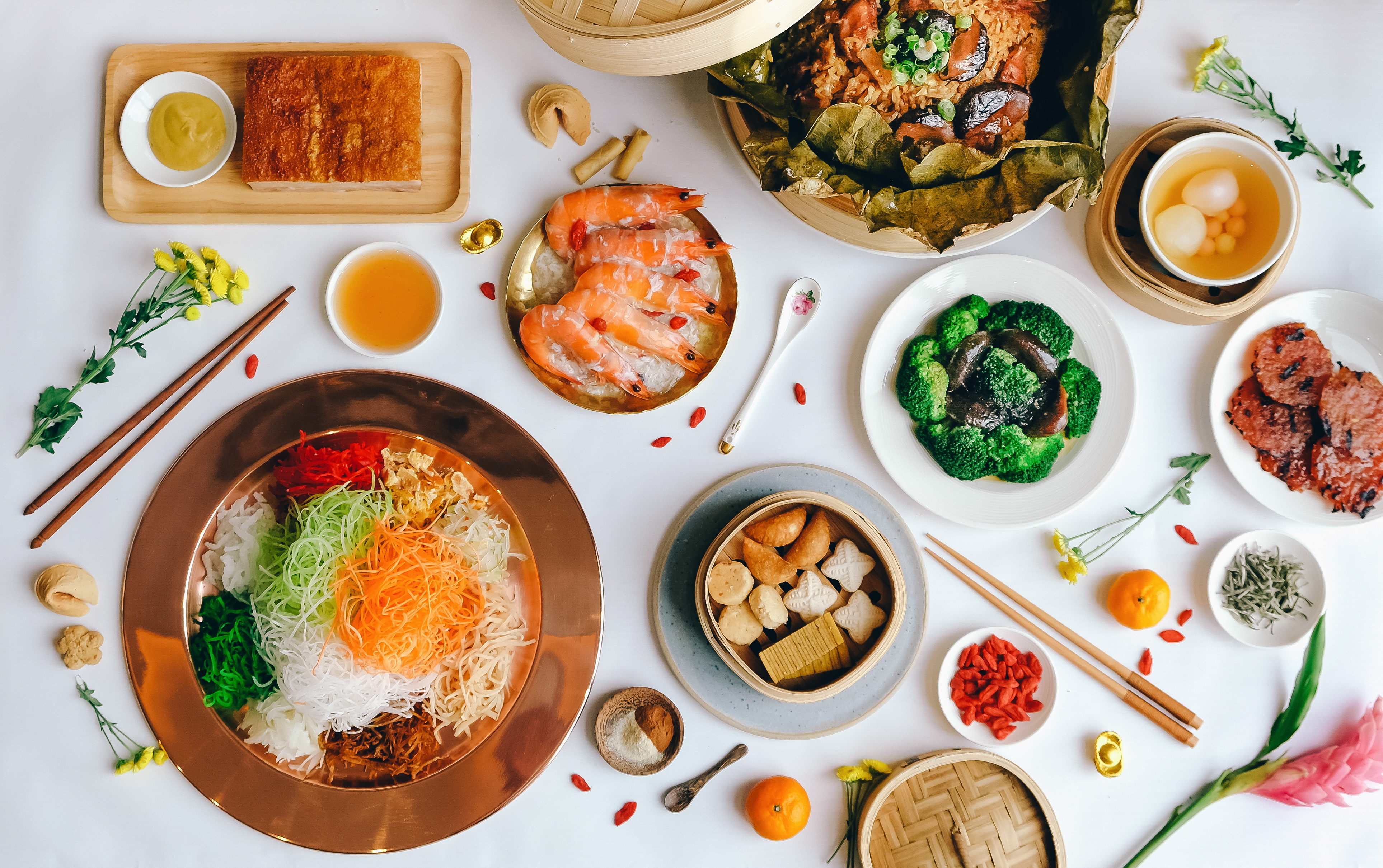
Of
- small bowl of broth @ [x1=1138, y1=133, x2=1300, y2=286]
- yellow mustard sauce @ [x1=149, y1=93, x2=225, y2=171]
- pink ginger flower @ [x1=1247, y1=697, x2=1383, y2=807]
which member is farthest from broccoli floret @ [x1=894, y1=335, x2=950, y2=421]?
yellow mustard sauce @ [x1=149, y1=93, x2=225, y2=171]

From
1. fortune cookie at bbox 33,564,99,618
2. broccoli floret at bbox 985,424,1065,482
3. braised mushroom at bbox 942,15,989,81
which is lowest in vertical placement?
fortune cookie at bbox 33,564,99,618

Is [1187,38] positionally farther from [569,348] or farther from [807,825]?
[807,825]

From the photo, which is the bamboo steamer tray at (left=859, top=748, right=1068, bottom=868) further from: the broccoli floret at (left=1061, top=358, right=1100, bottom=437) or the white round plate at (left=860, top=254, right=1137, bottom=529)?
the broccoli floret at (left=1061, top=358, right=1100, bottom=437)

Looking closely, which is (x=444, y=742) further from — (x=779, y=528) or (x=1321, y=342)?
(x=1321, y=342)

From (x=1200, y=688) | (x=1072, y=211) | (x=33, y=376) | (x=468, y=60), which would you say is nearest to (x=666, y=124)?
(x=468, y=60)

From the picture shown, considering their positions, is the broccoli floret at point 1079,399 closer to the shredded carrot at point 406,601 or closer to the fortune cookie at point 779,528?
the fortune cookie at point 779,528

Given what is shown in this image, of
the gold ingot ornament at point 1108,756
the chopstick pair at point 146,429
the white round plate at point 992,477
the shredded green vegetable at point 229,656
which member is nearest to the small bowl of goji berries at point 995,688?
the gold ingot ornament at point 1108,756
